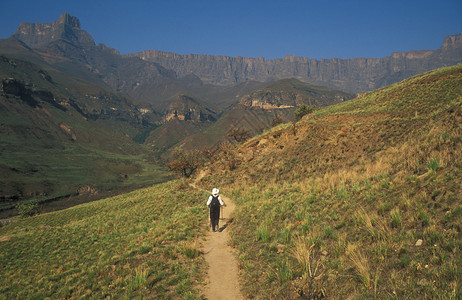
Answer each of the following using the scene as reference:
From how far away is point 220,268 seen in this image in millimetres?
8938

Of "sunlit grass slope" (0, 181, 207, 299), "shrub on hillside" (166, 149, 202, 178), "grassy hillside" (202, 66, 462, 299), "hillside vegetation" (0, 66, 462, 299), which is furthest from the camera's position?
"shrub on hillside" (166, 149, 202, 178)

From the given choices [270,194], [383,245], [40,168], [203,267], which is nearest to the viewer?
[383,245]

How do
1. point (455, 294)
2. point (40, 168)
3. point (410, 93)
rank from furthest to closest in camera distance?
point (40, 168) → point (410, 93) → point (455, 294)

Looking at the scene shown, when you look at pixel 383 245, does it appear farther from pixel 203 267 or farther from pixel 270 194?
pixel 270 194

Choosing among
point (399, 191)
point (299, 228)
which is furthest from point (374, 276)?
point (399, 191)

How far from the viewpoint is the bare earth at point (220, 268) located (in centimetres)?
740

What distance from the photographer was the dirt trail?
740 centimetres

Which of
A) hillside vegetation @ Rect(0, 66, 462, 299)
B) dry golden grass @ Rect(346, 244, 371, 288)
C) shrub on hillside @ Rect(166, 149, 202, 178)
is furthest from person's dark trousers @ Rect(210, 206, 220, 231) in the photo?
shrub on hillside @ Rect(166, 149, 202, 178)

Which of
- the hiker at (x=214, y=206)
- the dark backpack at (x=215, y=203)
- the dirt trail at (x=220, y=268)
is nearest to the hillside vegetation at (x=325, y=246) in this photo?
the dirt trail at (x=220, y=268)

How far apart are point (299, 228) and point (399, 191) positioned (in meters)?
4.20

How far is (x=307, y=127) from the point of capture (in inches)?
1086

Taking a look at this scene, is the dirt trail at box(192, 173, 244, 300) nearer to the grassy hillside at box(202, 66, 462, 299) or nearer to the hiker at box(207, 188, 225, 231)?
the grassy hillside at box(202, 66, 462, 299)

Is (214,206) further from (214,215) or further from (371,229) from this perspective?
(371,229)

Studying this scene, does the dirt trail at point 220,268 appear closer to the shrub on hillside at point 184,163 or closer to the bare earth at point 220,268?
the bare earth at point 220,268
